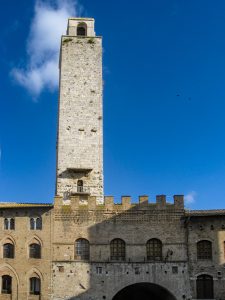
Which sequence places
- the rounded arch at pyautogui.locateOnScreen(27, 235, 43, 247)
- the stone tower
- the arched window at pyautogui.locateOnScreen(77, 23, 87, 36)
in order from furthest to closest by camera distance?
1. the arched window at pyautogui.locateOnScreen(77, 23, 87, 36)
2. the stone tower
3. the rounded arch at pyautogui.locateOnScreen(27, 235, 43, 247)

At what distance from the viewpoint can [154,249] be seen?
39.4 metres

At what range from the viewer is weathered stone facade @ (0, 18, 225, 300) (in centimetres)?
3797

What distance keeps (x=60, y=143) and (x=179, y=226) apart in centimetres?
1242

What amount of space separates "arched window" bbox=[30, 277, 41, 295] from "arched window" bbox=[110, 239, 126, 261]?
585 centimetres

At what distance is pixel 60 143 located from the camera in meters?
43.8

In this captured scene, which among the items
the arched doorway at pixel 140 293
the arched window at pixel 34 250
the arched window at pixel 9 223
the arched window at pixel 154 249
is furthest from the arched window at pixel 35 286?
A: the arched doorway at pixel 140 293

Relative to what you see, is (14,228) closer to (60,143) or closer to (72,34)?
(60,143)

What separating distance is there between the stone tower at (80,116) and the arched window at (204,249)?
9.10 m

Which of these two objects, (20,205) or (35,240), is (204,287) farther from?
(20,205)

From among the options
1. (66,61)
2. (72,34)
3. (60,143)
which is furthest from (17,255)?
(72,34)

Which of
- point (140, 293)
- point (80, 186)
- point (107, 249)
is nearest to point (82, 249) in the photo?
point (107, 249)

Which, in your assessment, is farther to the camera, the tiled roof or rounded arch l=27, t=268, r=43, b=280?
the tiled roof

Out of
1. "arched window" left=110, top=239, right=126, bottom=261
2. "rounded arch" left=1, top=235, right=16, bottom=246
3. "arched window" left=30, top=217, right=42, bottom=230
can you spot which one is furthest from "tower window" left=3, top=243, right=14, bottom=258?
"arched window" left=110, top=239, right=126, bottom=261

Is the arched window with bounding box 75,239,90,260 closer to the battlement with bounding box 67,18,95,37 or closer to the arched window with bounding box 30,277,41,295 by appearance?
the arched window with bounding box 30,277,41,295
